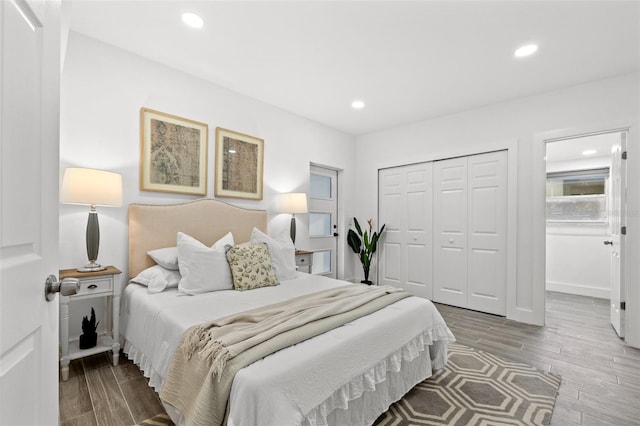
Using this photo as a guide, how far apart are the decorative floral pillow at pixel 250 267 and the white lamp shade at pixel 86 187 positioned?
1.00 metres

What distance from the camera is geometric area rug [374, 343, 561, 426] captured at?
175cm

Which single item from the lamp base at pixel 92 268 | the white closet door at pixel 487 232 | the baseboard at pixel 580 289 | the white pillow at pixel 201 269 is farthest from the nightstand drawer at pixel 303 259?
the baseboard at pixel 580 289

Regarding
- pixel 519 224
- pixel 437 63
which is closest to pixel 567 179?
pixel 519 224

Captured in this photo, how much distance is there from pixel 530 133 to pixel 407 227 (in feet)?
6.27

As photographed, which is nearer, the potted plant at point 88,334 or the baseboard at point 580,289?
the potted plant at point 88,334

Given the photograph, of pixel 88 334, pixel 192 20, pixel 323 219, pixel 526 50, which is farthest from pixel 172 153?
pixel 526 50

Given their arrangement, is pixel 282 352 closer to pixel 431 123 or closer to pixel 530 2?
pixel 530 2

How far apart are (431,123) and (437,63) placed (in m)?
1.52

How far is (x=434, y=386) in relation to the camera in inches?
81.8

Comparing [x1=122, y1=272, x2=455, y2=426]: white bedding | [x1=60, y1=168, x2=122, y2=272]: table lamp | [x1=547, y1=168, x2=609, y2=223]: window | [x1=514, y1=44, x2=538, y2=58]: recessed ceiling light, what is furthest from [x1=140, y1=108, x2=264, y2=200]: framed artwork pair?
[x1=547, y1=168, x2=609, y2=223]: window

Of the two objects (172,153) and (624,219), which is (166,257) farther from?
(624,219)

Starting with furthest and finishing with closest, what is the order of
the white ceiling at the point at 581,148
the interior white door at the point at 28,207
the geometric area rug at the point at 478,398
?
the white ceiling at the point at 581,148 → the geometric area rug at the point at 478,398 → the interior white door at the point at 28,207

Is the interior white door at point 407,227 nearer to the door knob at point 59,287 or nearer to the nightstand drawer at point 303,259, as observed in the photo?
the nightstand drawer at point 303,259

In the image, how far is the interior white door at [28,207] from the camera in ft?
1.96
